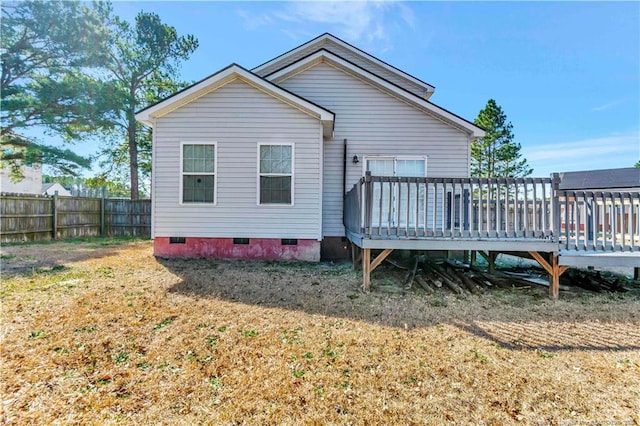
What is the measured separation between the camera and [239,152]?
25.0ft

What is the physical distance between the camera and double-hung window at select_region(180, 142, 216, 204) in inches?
301

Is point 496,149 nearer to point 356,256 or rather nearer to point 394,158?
point 394,158

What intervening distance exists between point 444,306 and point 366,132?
18.6ft

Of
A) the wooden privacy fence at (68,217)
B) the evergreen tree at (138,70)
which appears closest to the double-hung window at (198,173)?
the wooden privacy fence at (68,217)

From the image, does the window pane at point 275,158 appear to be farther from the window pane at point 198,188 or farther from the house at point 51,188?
the house at point 51,188

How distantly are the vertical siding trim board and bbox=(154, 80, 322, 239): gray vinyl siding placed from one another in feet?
0.93

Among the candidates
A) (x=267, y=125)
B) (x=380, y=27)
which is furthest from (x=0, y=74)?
(x=380, y=27)

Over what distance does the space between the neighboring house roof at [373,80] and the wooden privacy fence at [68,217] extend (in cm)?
1028

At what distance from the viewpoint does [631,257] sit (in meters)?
4.92

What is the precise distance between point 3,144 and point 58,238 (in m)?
5.22

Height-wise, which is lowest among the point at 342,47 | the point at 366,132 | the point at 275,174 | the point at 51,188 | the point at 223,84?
the point at 275,174

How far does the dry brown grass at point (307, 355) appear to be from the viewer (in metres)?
2.26

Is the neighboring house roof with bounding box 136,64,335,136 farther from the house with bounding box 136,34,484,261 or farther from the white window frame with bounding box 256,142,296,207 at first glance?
the white window frame with bounding box 256,142,296,207

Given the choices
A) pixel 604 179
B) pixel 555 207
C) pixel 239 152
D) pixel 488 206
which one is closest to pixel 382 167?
pixel 488 206
